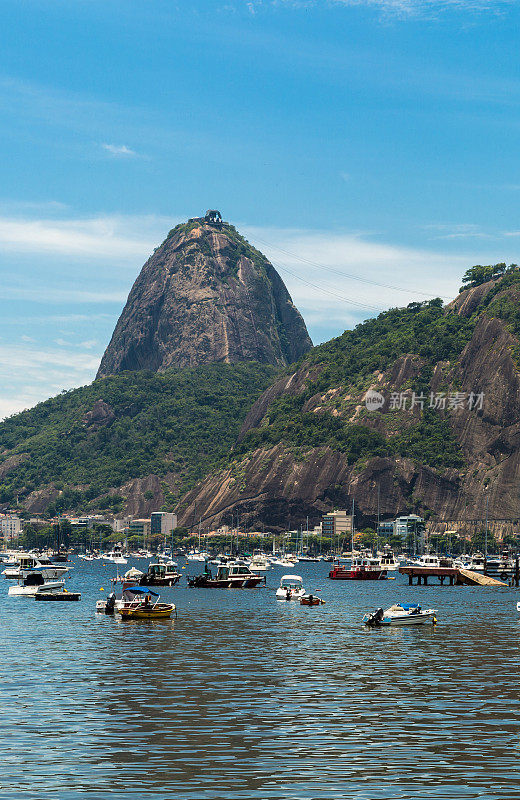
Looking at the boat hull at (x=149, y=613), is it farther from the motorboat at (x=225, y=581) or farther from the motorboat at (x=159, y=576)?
the motorboat at (x=225, y=581)

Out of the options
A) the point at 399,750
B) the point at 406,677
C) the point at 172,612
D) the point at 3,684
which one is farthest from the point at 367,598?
the point at 399,750

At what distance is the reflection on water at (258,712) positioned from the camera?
98.8ft

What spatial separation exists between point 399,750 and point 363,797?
6.77 metres

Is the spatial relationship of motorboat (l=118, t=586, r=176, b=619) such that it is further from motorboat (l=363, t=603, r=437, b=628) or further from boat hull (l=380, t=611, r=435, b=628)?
boat hull (l=380, t=611, r=435, b=628)

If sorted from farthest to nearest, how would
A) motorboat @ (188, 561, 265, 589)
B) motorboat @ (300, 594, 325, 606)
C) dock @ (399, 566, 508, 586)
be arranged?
dock @ (399, 566, 508, 586), motorboat @ (188, 561, 265, 589), motorboat @ (300, 594, 325, 606)

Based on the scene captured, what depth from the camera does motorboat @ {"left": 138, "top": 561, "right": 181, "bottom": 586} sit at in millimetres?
142750

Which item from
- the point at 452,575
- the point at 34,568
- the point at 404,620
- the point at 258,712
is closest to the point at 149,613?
the point at 404,620

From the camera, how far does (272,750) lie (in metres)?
34.6

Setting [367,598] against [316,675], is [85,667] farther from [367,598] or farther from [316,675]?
[367,598]

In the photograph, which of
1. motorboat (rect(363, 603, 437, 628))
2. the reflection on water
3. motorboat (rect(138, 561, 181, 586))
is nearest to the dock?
motorboat (rect(138, 561, 181, 586))

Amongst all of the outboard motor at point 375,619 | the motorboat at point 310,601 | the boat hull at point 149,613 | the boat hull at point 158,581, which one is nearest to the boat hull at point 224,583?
the boat hull at point 158,581

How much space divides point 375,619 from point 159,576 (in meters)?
71.2

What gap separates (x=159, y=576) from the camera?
152000mm

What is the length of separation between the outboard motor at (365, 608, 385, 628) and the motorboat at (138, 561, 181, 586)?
6098 centimetres
